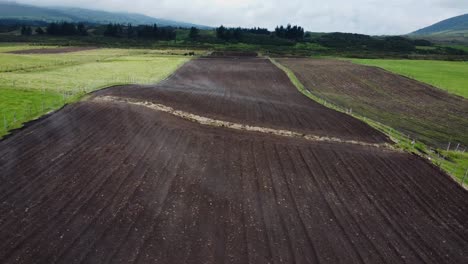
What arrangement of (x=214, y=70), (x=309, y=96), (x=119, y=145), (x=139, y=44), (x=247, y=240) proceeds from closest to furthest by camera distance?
(x=247, y=240), (x=119, y=145), (x=309, y=96), (x=214, y=70), (x=139, y=44)

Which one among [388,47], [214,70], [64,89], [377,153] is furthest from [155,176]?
[388,47]

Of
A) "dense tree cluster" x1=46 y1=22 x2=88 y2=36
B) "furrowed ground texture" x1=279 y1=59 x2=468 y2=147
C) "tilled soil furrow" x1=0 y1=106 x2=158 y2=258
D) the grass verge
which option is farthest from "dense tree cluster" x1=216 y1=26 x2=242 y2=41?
"tilled soil furrow" x1=0 y1=106 x2=158 y2=258

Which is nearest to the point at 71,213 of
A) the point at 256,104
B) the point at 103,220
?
the point at 103,220

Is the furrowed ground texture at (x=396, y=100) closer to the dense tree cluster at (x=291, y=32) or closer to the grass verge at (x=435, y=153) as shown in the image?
the grass verge at (x=435, y=153)

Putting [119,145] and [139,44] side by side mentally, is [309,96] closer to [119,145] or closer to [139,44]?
[119,145]

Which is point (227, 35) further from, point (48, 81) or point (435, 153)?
point (435, 153)

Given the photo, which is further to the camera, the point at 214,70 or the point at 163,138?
the point at 214,70
